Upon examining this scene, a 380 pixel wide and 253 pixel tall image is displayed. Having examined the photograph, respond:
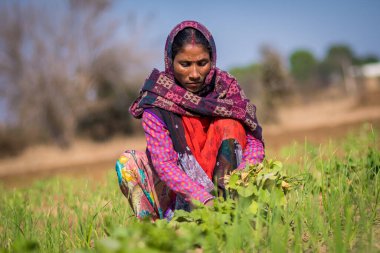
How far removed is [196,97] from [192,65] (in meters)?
0.20

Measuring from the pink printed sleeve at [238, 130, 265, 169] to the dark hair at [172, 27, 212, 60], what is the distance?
2.11 ft

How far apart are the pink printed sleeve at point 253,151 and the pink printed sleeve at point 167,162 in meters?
0.35

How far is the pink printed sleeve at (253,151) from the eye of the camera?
242 cm

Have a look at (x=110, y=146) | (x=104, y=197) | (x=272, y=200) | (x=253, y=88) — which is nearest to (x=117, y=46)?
(x=110, y=146)

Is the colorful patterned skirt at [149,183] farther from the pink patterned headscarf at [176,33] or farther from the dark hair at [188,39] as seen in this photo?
the dark hair at [188,39]

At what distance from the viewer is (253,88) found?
Result: 21750 millimetres

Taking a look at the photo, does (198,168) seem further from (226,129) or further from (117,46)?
(117,46)

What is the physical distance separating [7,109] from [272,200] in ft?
53.6

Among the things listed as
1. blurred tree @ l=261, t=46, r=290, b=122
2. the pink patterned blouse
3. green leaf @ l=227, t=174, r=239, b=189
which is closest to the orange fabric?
the pink patterned blouse

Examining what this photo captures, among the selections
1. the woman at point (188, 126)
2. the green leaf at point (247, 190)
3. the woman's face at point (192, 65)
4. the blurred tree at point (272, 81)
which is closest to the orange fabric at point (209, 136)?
the woman at point (188, 126)

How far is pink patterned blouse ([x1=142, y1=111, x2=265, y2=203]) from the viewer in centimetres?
216

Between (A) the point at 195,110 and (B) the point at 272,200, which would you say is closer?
(B) the point at 272,200

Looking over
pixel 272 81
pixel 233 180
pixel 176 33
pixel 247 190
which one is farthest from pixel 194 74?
pixel 272 81

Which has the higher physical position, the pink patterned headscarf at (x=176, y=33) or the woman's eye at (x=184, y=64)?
the pink patterned headscarf at (x=176, y=33)
